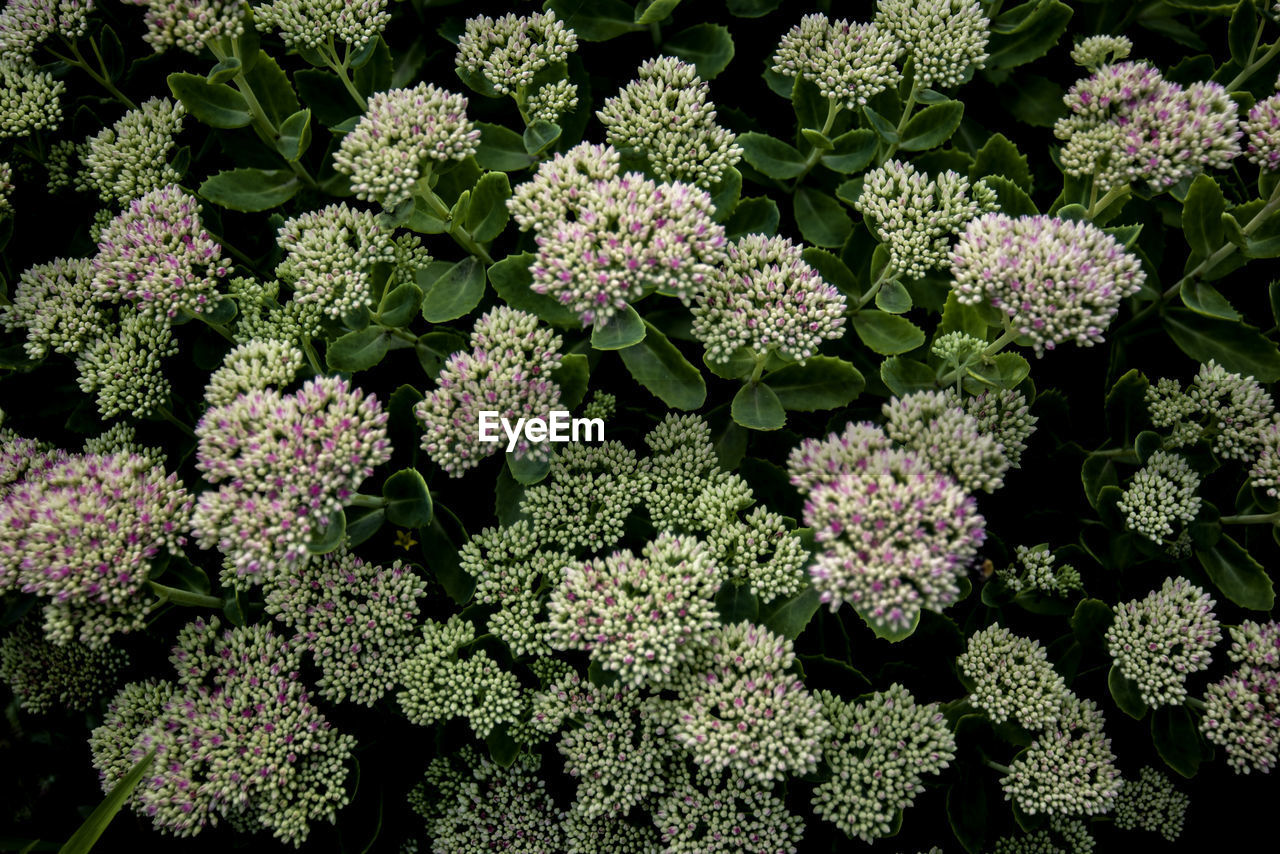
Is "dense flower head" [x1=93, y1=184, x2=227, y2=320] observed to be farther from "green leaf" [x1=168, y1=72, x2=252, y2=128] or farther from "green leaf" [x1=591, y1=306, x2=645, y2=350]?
"green leaf" [x1=591, y1=306, x2=645, y2=350]

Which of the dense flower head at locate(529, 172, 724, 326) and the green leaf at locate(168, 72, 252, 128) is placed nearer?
the dense flower head at locate(529, 172, 724, 326)

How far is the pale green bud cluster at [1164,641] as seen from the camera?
173cm

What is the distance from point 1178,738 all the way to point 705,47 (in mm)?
1963

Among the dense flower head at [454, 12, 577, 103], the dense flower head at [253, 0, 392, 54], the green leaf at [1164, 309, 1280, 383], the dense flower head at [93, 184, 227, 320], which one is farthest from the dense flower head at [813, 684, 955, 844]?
the dense flower head at [253, 0, 392, 54]

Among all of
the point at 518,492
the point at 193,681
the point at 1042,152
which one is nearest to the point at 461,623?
the point at 518,492

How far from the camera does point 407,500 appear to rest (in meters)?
1.73

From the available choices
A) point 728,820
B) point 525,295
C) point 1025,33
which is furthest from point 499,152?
point 728,820

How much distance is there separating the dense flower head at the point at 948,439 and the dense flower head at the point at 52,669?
189 cm

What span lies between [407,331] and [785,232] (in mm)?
1061

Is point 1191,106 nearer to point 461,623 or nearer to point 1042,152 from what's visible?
point 1042,152

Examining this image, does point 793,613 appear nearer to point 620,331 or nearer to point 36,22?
point 620,331

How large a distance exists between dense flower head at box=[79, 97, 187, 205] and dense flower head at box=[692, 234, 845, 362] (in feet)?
4.41

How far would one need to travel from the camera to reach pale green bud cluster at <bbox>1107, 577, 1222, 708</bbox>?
173 centimetres

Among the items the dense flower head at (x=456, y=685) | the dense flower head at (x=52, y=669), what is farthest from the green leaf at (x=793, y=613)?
the dense flower head at (x=52, y=669)
